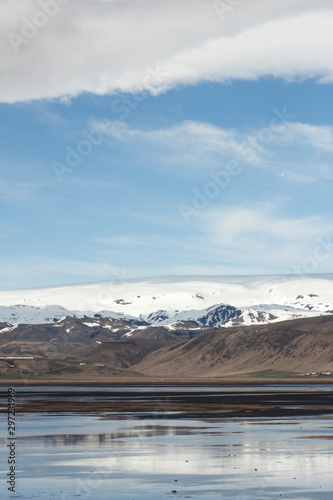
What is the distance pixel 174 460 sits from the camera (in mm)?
49125

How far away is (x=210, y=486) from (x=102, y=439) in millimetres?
23973

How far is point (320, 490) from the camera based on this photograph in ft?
125

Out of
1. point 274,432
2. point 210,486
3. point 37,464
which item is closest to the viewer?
point 210,486

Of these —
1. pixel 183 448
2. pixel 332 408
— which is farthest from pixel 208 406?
A: pixel 183 448

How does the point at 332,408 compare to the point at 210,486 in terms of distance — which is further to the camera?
the point at 332,408

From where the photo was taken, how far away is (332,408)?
340ft

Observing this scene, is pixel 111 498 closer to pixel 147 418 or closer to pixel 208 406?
pixel 147 418

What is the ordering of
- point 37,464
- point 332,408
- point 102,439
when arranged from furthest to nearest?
1. point 332,408
2. point 102,439
3. point 37,464

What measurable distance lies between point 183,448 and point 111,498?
1915 centimetres

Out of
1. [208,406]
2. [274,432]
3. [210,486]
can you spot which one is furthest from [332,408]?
[210,486]

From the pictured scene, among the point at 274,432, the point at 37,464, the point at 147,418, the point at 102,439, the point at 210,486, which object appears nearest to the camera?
the point at 210,486

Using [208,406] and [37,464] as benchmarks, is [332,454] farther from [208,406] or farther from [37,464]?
[208,406]

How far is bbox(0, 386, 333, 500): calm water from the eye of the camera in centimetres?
3859

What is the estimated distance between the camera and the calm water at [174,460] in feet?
127
